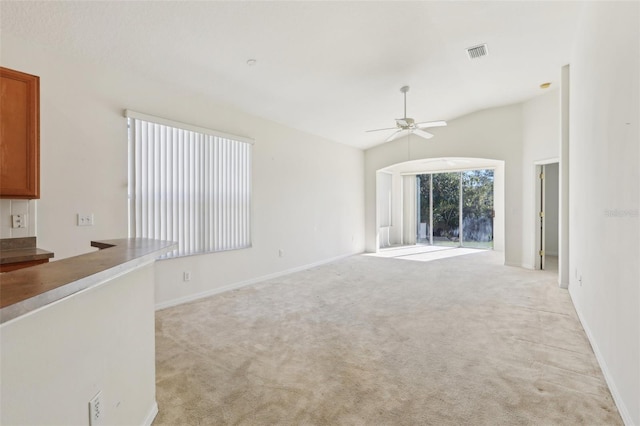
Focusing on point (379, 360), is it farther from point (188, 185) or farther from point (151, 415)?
point (188, 185)

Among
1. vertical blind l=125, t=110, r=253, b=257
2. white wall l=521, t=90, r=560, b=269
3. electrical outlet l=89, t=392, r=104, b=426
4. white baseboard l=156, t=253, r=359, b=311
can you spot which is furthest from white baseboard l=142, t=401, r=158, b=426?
white wall l=521, t=90, r=560, b=269

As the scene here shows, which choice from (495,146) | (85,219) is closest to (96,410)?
(85,219)

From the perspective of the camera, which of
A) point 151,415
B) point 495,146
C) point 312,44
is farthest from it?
point 495,146

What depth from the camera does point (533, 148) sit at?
6.06m

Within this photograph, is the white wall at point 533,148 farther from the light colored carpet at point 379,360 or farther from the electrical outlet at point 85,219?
the electrical outlet at point 85,219

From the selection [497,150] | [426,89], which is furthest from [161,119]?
[497,150]

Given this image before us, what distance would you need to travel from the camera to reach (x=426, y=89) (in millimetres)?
5199

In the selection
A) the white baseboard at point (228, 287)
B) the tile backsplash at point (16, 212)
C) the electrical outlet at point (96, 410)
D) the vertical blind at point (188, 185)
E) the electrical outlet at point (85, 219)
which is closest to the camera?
the electrical outlet at point (96, 410)

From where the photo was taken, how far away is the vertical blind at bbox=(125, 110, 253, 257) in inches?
145

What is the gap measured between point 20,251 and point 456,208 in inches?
376

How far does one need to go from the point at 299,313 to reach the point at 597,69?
12.1 ft

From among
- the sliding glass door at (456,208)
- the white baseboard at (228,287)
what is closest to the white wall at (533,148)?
the sliding glass door at (456,208)

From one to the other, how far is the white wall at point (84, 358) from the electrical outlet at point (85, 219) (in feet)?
6.33

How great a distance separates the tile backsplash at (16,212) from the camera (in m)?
2.66
